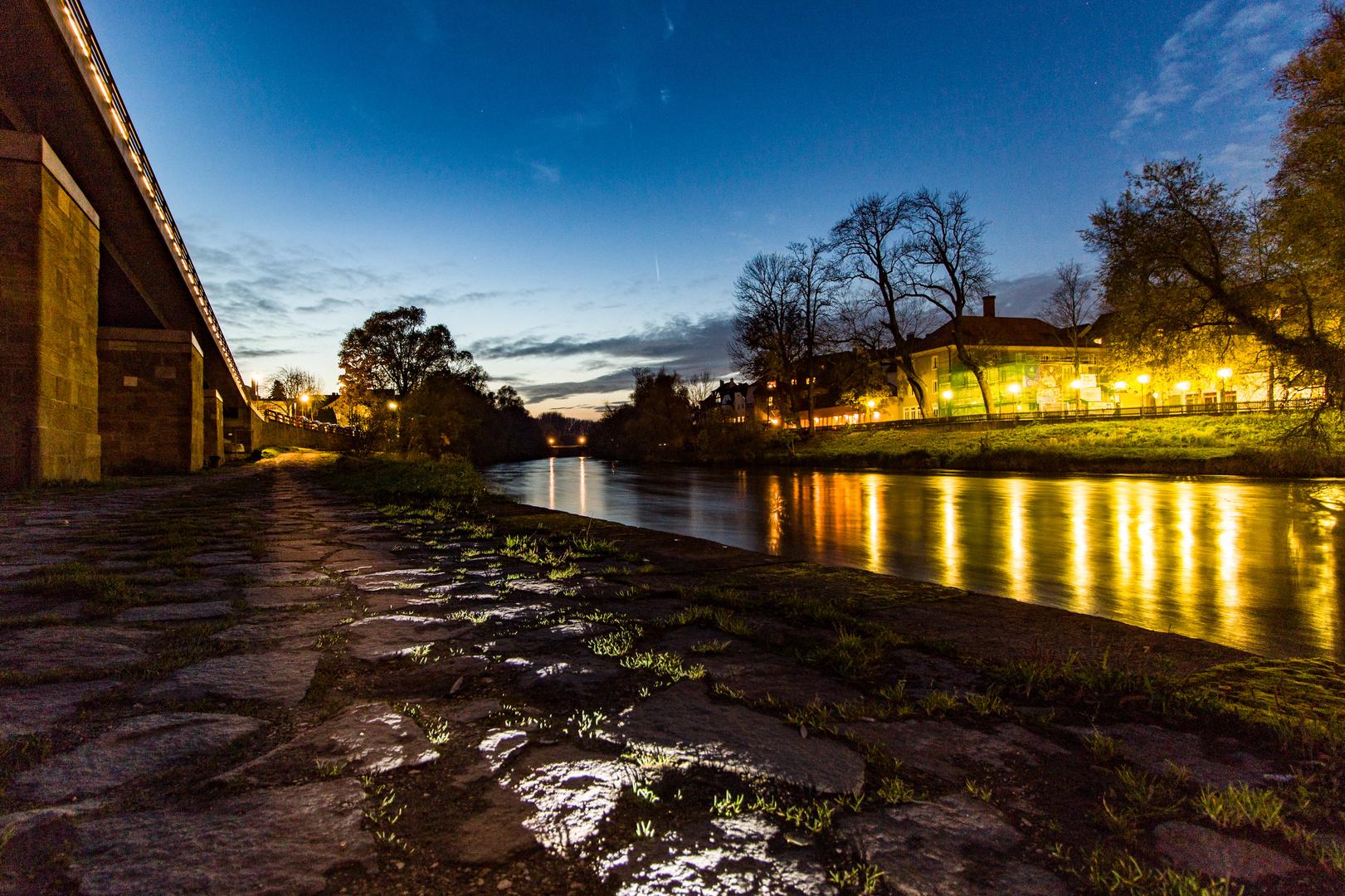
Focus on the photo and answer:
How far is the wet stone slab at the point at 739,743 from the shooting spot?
6.11 feet

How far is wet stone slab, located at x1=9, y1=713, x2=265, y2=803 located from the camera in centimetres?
162

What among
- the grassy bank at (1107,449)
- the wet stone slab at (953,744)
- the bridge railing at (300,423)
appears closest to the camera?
the wet stone slab at (953,744)

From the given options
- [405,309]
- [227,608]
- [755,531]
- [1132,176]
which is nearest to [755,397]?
[405,309]

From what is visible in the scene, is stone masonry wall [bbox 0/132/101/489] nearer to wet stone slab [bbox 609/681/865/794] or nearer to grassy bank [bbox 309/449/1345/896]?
grassy bank [bbox 309/449/1345/896]

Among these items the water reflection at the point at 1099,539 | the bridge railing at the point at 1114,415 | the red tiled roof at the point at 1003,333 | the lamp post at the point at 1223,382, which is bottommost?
the water reflection at the point at 1099,539

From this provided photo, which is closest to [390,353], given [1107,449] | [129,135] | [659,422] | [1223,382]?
[659,422]

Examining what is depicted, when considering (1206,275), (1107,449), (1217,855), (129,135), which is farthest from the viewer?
(1107,449)

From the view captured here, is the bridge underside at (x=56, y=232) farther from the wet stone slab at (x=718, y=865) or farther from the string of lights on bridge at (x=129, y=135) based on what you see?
the wet stone slab at (x=718, y=865)

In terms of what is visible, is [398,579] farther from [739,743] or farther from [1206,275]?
[1206,275]

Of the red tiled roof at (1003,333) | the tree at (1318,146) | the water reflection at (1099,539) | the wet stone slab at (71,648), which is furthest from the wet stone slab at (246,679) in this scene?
the red tiled roof at (1003,333)

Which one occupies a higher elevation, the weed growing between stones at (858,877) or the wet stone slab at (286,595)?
the wet stone slab at (286,595)

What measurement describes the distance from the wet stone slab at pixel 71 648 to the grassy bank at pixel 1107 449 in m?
20.2

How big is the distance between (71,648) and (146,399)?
63.7ft

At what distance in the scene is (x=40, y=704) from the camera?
85.0 inches
